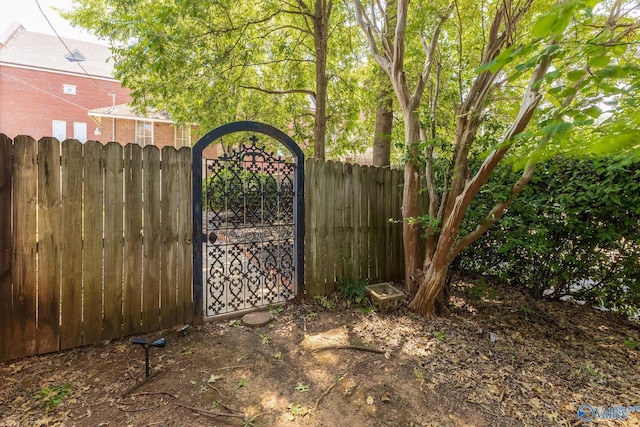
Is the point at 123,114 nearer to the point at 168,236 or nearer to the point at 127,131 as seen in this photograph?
the point at 127,131

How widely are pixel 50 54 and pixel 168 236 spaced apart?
71.8 ft

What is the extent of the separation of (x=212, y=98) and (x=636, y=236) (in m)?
7.03

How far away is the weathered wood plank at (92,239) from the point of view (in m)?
2.62

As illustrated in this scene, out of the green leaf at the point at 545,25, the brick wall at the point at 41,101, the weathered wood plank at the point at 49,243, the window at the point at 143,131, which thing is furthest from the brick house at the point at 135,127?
the green leaf at the point at 545,25

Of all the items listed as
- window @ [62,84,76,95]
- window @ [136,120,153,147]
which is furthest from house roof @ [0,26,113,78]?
window @ [136,120,153,147]

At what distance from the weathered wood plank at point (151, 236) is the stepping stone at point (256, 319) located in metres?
0.88

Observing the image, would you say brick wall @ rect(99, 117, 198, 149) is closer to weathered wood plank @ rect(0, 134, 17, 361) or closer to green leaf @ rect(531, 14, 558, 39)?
weathered wood plank @ rect(0, 134, 17, 361)

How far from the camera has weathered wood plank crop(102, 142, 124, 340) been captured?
2.70m

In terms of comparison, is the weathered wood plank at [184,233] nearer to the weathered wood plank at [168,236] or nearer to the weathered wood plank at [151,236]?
the weathered wood plank at [168,236]

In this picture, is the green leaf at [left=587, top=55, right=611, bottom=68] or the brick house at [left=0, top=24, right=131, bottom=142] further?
the brick house at [left=0, top=24, right=131, bottom=142]

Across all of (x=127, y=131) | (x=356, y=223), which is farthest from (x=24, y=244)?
(x=127, y=131)

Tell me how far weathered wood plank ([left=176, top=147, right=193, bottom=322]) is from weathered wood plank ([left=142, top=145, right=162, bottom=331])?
0.62 feet

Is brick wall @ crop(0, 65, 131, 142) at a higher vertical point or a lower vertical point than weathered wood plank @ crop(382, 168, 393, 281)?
higher

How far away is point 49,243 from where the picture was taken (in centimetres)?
249
